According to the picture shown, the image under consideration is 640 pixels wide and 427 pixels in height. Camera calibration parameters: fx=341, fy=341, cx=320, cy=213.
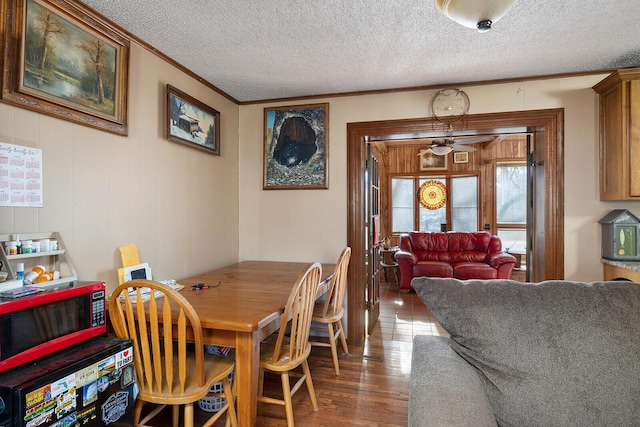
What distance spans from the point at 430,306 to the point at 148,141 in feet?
6.97

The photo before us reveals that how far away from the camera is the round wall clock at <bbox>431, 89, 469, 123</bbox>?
3.01 metres

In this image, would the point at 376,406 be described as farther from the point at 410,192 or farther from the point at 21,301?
the point at 410,192

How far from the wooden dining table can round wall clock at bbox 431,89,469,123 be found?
197 cm

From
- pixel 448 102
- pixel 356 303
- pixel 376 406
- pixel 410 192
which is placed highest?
pixel 448 102

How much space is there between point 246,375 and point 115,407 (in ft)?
1.84

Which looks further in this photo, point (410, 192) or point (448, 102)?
point (410, 192)

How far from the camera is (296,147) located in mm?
3408

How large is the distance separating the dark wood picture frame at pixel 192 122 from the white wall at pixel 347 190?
51 centimetres

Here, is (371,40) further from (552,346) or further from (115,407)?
(115,407)

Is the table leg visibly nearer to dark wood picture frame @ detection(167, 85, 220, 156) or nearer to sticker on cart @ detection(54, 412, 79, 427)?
sticker on cart @ detection(54, 412, 79, 427)

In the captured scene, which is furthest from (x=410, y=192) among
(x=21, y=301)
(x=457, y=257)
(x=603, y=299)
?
(x=21, y=301)

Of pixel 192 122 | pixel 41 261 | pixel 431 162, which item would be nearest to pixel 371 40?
pixel 192 122

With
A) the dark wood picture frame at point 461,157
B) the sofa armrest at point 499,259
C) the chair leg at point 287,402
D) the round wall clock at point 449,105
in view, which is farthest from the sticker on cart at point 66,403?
the dark wood picture frame at point 461,157

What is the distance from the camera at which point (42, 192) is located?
1.68 m
